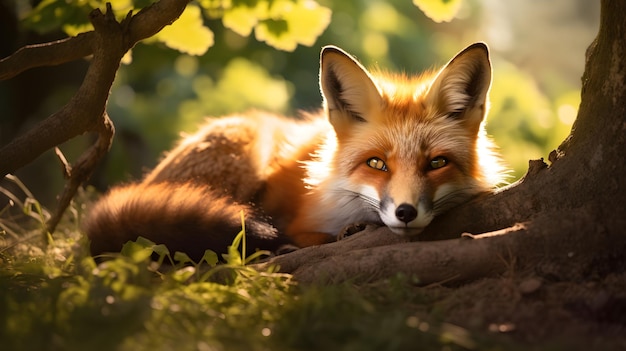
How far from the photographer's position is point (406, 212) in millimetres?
2559

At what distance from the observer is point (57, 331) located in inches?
68.3

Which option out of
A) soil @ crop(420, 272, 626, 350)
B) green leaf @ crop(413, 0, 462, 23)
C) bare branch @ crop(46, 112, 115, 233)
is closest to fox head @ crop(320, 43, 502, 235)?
green leaf @ crop(413, 0, 462, 23)

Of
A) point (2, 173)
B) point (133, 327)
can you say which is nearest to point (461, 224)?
point (133, 327)

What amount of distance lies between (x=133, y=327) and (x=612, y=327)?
1.40 meters

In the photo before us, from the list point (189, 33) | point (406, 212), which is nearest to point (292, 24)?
point (189, 33)

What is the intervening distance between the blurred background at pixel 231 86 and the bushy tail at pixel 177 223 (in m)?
3.48

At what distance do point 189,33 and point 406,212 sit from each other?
178cm

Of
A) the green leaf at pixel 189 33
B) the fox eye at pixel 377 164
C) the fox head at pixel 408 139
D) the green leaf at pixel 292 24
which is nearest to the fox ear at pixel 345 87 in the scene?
the fox head at pixel 408 139

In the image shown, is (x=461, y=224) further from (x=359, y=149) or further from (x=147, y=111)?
(x=147, y=111)

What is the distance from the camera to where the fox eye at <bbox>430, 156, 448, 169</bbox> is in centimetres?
286

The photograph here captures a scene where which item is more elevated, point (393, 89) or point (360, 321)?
point (393, 89)

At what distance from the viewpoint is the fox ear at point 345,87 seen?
302cm

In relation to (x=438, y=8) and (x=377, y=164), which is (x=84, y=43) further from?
(x=438, y=8)

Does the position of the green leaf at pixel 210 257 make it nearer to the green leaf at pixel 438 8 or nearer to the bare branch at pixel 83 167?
the bare branch at pixel 83 167
